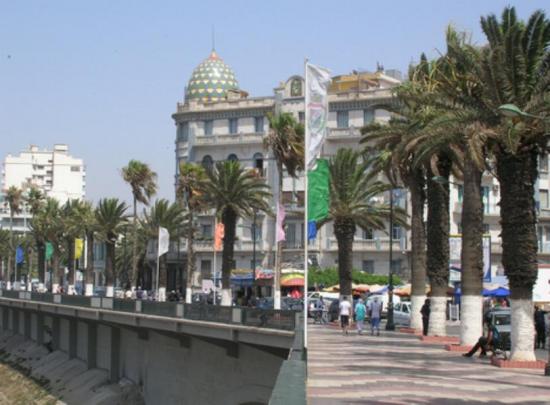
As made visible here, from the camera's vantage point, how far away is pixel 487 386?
1911cm

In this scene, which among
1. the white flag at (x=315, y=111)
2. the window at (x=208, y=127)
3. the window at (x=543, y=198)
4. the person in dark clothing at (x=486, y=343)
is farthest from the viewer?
the window at (x=208, y=127)

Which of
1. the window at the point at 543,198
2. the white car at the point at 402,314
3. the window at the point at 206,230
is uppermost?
the window at the point at 543,198

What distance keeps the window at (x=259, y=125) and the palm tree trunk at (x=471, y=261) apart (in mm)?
54876

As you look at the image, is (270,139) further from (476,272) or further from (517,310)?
(517,310)

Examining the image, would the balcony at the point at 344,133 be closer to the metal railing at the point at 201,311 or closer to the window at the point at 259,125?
the window at the point at 259,125

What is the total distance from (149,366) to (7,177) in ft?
525

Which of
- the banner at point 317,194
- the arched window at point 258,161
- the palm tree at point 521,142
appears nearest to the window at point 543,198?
the arched window at point 258,161

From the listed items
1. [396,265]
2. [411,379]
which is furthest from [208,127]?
[411,379]

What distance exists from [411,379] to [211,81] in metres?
75.6

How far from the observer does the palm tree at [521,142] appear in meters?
24.8

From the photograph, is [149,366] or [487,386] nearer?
[487,386]

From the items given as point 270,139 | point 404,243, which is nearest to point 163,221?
point 404,243

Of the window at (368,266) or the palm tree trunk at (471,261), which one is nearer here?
the palm tree trunk at (471,261)

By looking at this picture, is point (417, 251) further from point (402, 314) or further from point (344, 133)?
point (344, 133)
